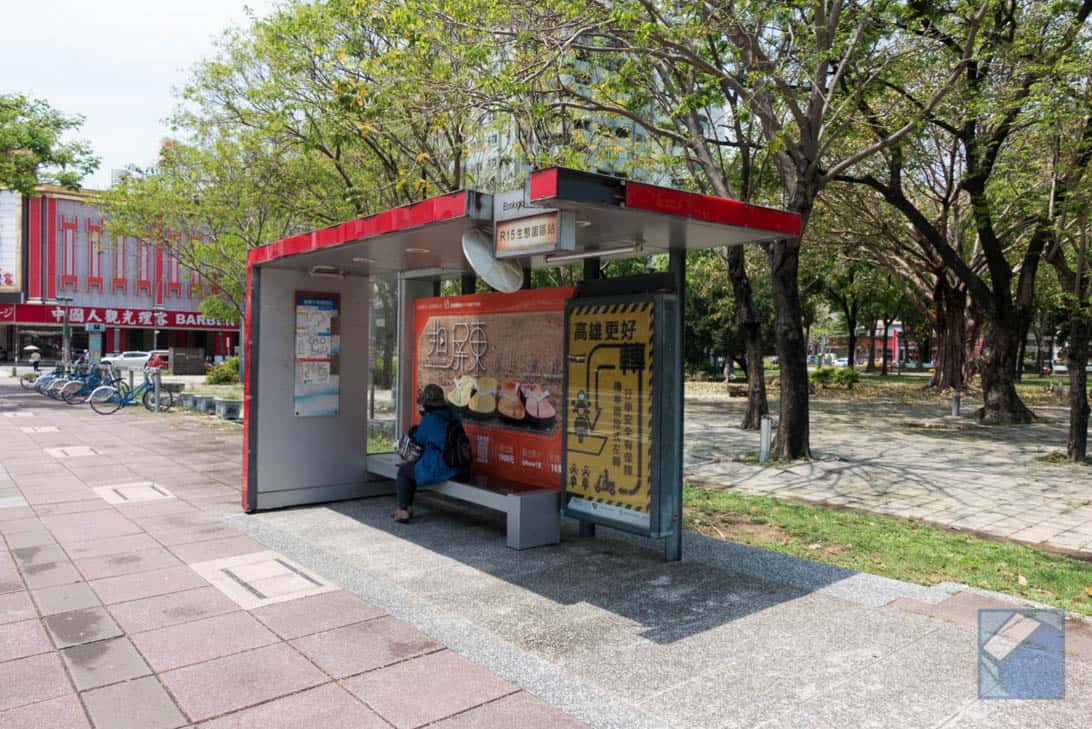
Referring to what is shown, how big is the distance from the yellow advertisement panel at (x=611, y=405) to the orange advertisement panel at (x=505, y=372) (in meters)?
0.30

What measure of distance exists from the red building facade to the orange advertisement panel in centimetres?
3681

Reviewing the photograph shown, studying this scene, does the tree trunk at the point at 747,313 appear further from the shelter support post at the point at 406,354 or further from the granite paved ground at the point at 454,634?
the granite paved ground at the point at 454,634

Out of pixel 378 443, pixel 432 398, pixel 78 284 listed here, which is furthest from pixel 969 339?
pixel 78 284

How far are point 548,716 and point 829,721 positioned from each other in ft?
3.97

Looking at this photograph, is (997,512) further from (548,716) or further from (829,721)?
(548,716)

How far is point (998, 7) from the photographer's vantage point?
12141mm

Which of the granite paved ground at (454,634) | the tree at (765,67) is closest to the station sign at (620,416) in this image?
the granite paved ground at (454,634)

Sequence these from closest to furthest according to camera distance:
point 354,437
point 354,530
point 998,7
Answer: point 354,530, point 354,437, point 998,7

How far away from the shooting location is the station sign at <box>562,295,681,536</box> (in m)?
5.38

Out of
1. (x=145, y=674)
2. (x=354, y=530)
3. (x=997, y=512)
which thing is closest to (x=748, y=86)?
(x=997, y=512)

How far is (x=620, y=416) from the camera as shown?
569 cm

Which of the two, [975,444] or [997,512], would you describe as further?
[975,444]

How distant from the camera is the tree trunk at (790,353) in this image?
10969 mm

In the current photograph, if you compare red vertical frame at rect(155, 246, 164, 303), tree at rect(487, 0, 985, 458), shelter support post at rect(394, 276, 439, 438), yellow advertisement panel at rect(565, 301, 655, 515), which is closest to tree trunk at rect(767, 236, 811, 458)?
tree at rect(487, 0, 985, 458)
